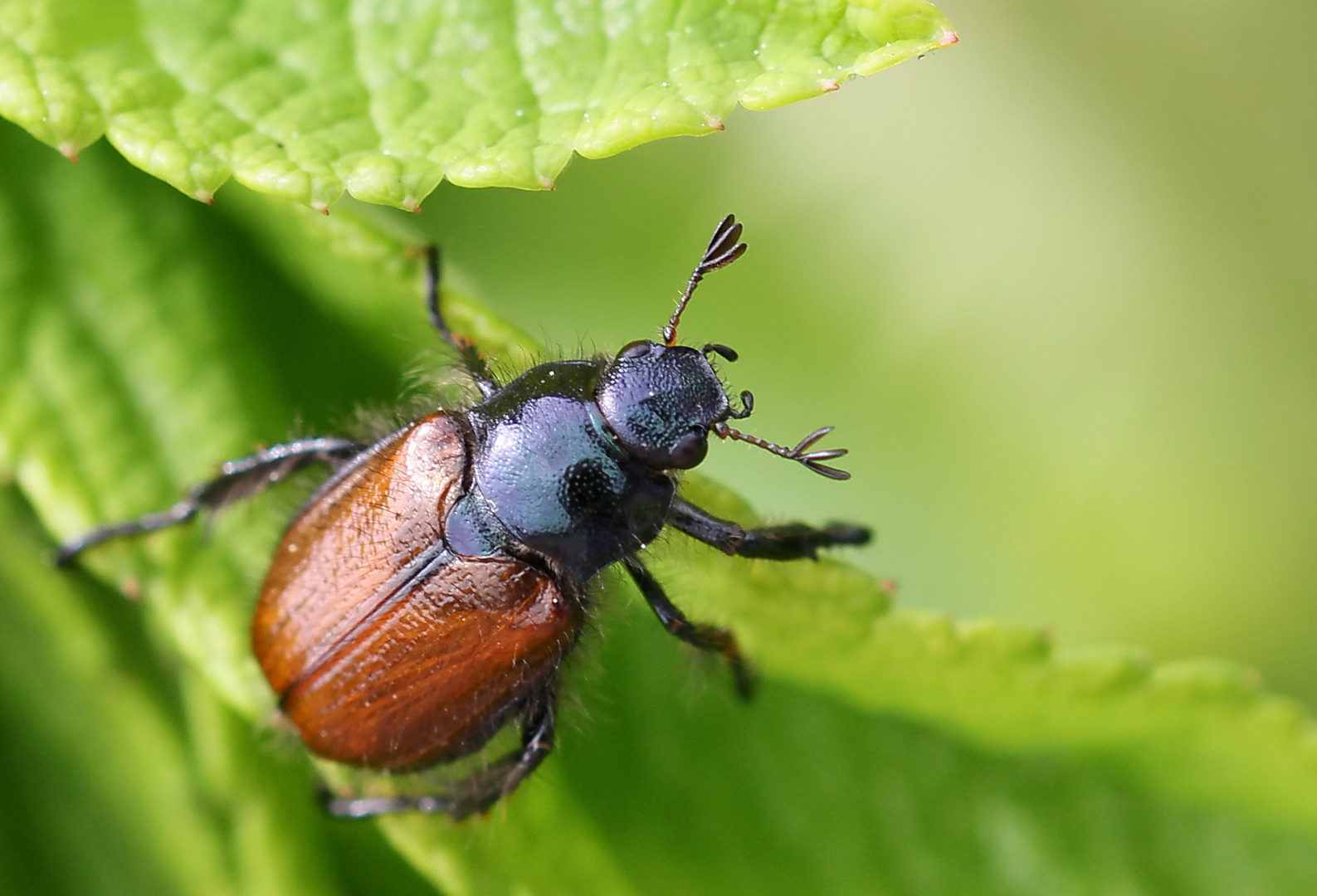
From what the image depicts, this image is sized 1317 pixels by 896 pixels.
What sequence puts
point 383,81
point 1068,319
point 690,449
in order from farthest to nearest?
1. point 1068,319
2. point 690,449
3. point 383,81

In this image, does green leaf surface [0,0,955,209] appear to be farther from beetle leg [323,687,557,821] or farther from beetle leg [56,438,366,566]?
beetle leg [323,687,557,821]

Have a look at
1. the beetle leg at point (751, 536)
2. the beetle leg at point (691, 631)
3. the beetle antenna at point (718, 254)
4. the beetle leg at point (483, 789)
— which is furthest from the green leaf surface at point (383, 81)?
the beetle leg at point (483, 789)

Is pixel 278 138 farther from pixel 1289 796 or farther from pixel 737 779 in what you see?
pixel 1289 796

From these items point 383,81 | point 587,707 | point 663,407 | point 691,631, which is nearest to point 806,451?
point 663,407

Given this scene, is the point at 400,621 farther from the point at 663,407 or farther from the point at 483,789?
the point at 663,407

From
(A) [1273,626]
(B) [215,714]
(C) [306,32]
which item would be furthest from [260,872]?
(A) [1273,626]

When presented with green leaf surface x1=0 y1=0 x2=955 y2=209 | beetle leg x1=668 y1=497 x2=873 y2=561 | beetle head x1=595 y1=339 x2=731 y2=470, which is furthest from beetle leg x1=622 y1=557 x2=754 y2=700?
green leaf surface x1=0 y1=0 x2=955 y2=209
